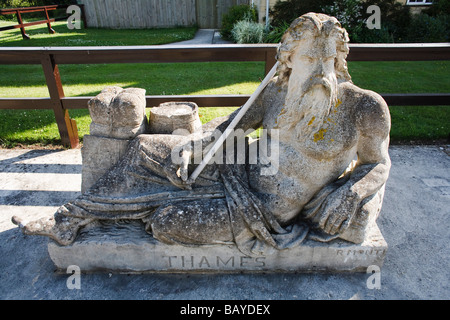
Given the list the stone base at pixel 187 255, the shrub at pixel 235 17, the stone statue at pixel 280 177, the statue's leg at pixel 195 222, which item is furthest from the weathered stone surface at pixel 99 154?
the shrub at pixel 235 17

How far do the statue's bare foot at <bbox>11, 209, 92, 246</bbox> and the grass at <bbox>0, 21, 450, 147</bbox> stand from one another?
9.38 feet

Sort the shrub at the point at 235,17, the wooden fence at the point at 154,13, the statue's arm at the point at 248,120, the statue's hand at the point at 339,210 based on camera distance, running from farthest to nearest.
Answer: the wooden fence at the point at 154,13 → the shrub at the point at 235,17 → the statue's arm at the point at 248,120 → the statue's hand at the point at 339,210

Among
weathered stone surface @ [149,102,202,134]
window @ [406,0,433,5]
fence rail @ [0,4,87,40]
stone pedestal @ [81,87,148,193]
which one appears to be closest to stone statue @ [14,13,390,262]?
stone pedestal @ [81,87,148,193]

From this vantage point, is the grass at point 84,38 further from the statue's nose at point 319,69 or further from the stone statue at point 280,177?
the statue's nose at point 319,69

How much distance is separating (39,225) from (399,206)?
10.6 feet

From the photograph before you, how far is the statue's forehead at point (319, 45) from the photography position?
1.96 m

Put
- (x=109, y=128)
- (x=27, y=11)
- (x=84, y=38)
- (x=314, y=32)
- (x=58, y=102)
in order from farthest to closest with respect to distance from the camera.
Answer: (x=84, y=38)
(x=27, y=11)
(x=58, y=102)
(x=109, y=128)
(x=314, y=32)

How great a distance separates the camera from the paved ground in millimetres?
2373

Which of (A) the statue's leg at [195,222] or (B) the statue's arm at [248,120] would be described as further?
(B) the statue's arm at [248,120]

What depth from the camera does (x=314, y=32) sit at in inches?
76.3

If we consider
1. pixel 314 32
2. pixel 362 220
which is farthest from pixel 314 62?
pixel 362 220

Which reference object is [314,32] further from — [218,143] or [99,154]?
[99,154]

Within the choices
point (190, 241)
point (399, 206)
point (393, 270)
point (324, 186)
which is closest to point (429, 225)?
point (399, 206)

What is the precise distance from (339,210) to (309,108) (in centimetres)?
71
